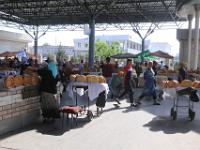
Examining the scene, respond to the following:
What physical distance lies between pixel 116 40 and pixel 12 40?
57.2m

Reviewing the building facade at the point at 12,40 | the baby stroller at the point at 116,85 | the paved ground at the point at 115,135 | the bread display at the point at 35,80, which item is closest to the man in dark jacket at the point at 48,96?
the bread display at the point at 35,80

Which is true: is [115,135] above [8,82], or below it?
below

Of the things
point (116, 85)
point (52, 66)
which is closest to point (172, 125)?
point (52, 66)

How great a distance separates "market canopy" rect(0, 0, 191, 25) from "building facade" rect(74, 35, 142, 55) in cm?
5133

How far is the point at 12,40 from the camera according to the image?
156ft

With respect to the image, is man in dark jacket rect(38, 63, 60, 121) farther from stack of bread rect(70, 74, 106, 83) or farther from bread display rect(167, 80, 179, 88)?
bread display rect(167, 80, 179, 88)

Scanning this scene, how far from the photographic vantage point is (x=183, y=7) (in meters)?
25.4

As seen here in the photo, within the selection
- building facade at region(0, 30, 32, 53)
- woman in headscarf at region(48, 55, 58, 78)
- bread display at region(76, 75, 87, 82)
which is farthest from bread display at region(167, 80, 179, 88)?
building facade at region(0, 30, 32, 53)

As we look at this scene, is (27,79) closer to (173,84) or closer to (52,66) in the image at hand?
(52,66)

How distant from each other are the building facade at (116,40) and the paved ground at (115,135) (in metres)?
85.1

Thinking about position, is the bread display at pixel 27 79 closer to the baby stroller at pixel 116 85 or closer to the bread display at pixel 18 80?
the bread display at pixel 18 80

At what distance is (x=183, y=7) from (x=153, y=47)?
11560cm

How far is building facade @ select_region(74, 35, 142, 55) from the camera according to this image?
328ft

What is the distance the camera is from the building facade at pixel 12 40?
45.6 meters
